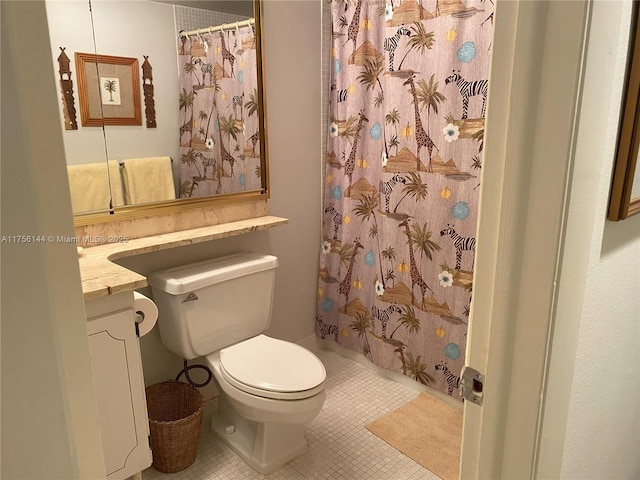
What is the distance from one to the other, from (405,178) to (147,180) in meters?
1.14

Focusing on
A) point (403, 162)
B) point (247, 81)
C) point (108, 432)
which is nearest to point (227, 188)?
point (247, 81)

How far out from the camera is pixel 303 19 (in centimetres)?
243

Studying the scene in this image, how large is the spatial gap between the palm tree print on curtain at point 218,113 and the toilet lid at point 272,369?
710 millimetres

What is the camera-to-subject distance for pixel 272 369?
1.90 metres

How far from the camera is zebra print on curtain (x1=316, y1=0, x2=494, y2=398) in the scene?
204 cm

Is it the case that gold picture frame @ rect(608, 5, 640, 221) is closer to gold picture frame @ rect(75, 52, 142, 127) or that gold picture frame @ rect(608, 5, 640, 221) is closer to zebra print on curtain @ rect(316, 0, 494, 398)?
zebra print on curtain @ rect(316, 0, 494, 398)

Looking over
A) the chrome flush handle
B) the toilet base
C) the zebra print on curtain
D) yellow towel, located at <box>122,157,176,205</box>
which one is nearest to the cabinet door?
the chrome flush handle

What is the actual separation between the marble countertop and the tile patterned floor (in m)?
0.90

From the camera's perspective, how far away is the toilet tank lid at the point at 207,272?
189 cm

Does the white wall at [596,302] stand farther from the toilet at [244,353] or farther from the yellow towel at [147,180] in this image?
the yellow towel at [147,180]

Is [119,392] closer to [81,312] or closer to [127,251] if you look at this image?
[127,251]

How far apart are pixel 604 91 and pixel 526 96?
129mm

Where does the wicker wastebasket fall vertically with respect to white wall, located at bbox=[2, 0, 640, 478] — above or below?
below

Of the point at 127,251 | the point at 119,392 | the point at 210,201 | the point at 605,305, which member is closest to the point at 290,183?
the point at 210,201
